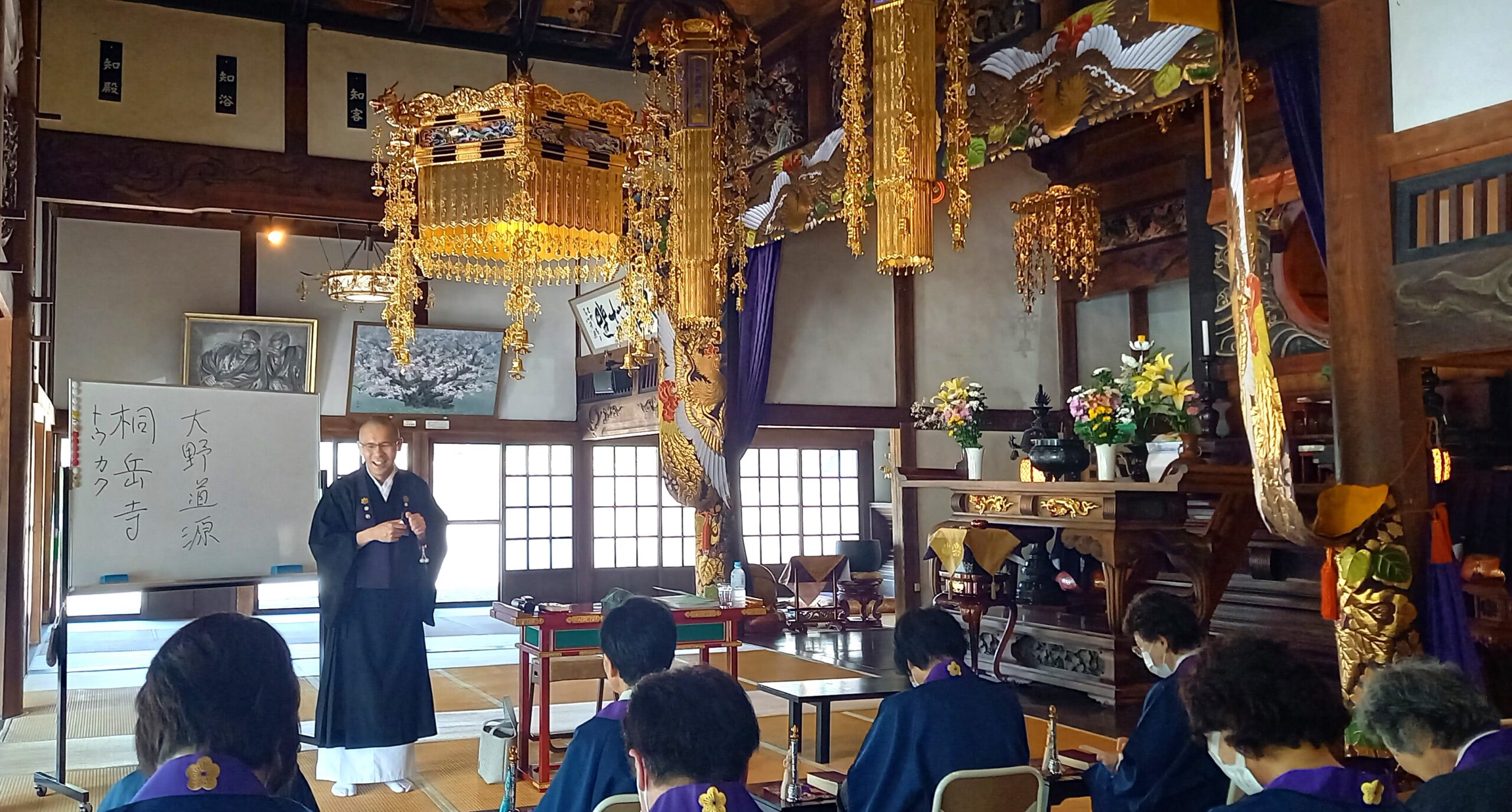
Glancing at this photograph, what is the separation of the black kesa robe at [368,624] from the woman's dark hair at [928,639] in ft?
7.36

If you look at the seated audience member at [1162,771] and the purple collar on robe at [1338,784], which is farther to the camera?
the seated audience member at [1162,771]

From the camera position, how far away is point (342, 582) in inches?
159

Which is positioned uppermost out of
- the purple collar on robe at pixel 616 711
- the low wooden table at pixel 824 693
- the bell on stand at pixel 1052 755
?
the purple collar on robe at pixel 616 711

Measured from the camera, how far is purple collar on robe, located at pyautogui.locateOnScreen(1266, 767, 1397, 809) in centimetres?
157

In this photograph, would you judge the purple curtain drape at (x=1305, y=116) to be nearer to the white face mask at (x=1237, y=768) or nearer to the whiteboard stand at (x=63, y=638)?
the white face mask at (x=1237, y=768)

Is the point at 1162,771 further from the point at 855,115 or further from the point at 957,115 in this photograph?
the point at 957,115

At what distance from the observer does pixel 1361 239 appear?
360 centimetres

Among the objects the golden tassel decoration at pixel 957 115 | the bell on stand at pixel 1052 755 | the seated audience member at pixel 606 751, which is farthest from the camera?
the golden tassel decoration at pixel 957 115

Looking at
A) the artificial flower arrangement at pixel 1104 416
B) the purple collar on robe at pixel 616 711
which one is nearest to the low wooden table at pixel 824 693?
the artificial flower arrangement at pixel 1104 416

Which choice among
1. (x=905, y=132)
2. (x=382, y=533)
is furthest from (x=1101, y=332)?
(x=382, y=533)

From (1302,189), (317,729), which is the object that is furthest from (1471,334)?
(317,729)

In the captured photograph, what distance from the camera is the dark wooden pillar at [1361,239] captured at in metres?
3.56

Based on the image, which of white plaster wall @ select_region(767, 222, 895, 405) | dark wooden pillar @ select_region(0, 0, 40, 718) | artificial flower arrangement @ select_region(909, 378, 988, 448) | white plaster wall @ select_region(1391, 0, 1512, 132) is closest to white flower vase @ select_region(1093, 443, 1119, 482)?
artificial flower arrangement @ select_region(909, 378, 988, 448)

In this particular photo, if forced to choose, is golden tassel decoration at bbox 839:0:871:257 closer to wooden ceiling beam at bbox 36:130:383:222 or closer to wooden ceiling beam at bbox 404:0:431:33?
wooden ceiling beam at bbox 404:0:431:33
